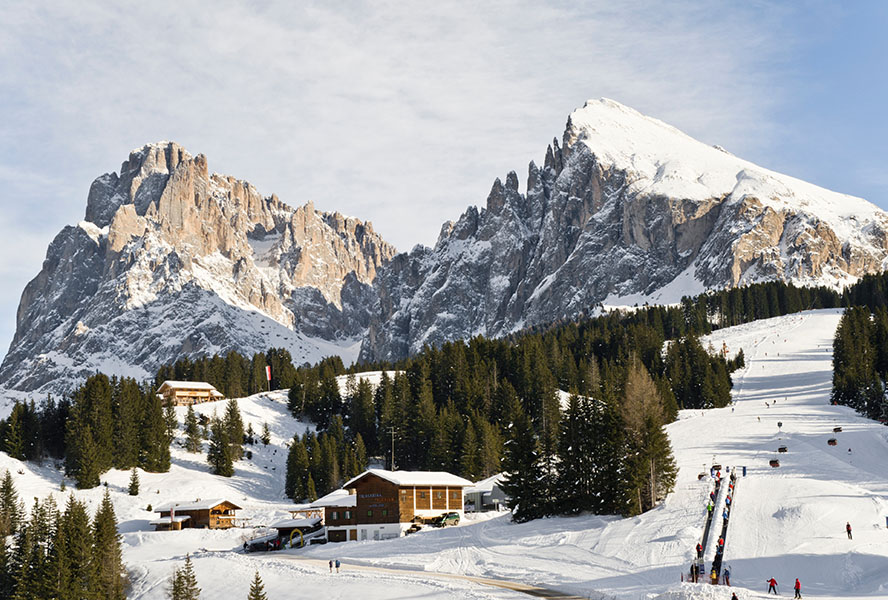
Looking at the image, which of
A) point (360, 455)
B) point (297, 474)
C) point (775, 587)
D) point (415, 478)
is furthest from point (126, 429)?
point (775, 587)

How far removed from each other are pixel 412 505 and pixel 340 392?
7167 centimetres

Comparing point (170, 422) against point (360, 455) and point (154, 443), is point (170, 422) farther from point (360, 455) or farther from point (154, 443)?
→ point (360, 455)

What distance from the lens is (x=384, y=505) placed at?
8294cm

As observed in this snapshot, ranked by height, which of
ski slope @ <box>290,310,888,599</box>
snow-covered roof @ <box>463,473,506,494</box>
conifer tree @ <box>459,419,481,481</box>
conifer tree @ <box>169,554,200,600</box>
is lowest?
conifer tree @ <box>169,554,200,600</box>

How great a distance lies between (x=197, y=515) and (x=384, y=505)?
26.0m

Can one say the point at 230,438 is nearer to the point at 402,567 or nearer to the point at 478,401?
the point at 478,401

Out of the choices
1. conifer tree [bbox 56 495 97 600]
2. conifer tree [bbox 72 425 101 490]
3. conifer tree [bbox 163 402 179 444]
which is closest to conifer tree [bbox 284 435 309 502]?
conifer tree [bbox 163 402 179 444]

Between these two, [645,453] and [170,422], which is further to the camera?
[170,422]

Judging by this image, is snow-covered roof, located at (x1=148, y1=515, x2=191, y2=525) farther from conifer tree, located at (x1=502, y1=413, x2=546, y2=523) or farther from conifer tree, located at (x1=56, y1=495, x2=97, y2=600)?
conifer tree, located at (x1=502, y1=413, x2=546, y2=523)

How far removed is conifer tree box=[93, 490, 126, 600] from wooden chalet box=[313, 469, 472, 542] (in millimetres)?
20310

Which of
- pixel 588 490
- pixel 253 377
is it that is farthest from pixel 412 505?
pixel 253 377

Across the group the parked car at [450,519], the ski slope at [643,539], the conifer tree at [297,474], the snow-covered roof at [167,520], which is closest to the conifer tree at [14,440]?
the ski slope at [643,539]

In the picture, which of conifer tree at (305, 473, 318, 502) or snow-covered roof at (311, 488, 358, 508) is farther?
conifer tree at (305, 473, 318, 502)

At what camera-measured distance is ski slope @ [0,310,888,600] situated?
50.3 m
